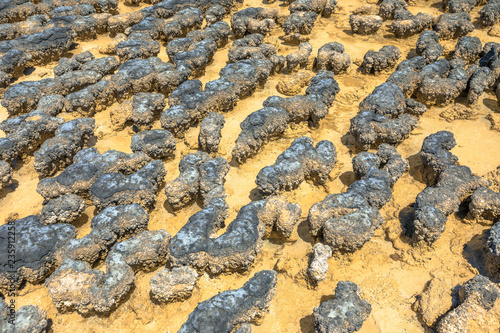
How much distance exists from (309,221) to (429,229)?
7.44ft

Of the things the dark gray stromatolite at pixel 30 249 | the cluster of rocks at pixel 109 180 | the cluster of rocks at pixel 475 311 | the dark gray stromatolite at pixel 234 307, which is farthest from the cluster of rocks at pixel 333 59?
the dark gray stromatolite at pixel 30 249

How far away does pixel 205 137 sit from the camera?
30.9ft

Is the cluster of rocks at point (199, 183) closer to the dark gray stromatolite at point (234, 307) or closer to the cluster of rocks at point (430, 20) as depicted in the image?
the dark gray stromatolite at point (234, 307)

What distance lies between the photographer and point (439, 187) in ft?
25.5

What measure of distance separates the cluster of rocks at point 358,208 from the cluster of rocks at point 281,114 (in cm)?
231

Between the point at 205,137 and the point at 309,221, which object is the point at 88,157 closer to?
the point at 205,137

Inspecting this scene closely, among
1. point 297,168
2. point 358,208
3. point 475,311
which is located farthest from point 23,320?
point 475,311

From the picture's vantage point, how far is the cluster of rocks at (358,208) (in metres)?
6.91

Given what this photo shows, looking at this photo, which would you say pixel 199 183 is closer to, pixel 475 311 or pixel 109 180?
pixel 109 180

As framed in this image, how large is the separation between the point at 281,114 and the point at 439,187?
13.7 ft

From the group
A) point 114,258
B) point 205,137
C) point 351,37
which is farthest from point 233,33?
point 114,258

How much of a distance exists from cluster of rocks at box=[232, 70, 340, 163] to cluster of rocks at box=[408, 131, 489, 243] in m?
2.98

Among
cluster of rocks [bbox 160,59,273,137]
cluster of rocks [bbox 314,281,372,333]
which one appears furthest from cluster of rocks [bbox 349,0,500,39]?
cluster of rocks [bbox 314,281,372,333]

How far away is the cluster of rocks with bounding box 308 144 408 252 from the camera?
6910 millimetres
